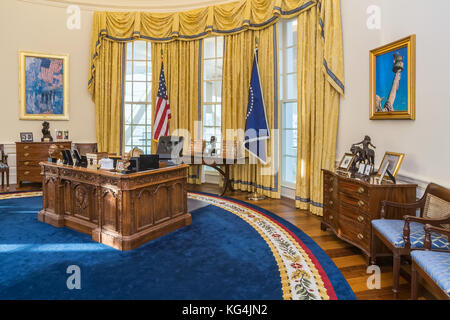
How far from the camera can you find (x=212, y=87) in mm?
6891

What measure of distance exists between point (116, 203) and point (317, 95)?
125 inches

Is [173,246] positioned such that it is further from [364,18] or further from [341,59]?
[364,18]

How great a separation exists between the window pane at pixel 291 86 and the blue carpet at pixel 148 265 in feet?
9.12

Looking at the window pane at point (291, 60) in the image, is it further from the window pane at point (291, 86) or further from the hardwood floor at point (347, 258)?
the hardwood floor at point (347, 258)

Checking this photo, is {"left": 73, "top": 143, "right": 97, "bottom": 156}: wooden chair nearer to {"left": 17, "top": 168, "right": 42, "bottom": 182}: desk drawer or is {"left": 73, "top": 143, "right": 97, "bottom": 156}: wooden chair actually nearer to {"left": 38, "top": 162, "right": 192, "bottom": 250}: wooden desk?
{"left": 17, "top": 168, "right": 42, "bottom": 182}: desk drawer

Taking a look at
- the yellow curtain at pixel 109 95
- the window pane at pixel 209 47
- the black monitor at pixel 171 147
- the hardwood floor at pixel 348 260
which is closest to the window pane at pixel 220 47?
the window pane at pixel 209 47

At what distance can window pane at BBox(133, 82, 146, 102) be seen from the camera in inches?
288

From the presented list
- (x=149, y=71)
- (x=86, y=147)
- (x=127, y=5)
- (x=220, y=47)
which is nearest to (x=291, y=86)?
(x=220, y=47)

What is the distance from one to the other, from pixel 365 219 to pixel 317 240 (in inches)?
29.9

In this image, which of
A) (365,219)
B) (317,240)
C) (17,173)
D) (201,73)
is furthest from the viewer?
(201,73)

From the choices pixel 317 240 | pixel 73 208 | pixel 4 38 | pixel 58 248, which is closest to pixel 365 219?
pixel 317 240

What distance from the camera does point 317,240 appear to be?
361 centimetres

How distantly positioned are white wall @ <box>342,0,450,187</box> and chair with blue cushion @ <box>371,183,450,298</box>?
221 mm

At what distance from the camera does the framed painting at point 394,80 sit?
305 centimetres
